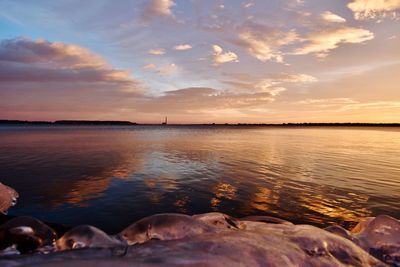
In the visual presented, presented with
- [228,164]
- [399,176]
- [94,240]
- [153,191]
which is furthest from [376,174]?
[94,240]

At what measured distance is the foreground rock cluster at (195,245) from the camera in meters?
3.61

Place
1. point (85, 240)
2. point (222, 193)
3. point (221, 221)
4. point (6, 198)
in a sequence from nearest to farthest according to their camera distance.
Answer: point (85, 240), point (221, 221), point (6, 198), point (222, 193)

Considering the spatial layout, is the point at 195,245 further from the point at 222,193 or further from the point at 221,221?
the point at 222,193

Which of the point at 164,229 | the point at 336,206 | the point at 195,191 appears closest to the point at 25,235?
the point at 164,229

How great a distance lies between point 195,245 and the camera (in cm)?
394

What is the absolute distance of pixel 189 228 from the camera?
4.61 m

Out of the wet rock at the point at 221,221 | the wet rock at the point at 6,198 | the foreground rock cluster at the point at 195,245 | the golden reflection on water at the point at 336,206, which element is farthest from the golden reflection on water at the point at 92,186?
the golden reflection on water at the point at 336,206

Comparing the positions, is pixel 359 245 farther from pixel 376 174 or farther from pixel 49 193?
pixel 376 174

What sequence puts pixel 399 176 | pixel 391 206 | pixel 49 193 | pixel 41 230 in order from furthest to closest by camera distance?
pixel 399 176
pixel 49 193
pixel 391 206
pixel 41 230

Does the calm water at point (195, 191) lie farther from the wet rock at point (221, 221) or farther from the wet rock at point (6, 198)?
the wet rock at point (221, 221)

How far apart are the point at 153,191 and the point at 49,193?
4.31 m

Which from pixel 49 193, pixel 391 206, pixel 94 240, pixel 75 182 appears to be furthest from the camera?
pixel 75 182

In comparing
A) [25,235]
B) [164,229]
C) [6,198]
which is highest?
[164,229]

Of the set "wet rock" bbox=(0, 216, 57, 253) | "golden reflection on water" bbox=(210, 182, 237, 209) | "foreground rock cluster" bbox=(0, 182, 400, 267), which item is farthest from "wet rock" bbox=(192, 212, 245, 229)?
"golden reflection on water" bbox=(210, 182, 237, 209)
